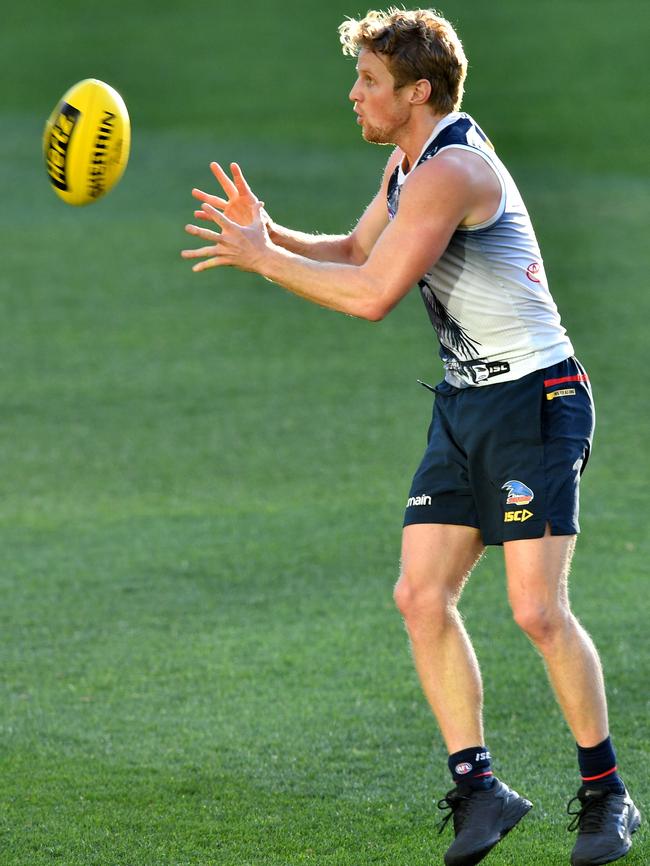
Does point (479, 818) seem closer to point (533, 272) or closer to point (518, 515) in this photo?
point (518, 515)

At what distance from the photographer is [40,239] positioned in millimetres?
16562

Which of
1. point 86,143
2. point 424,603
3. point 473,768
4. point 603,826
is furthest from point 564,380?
point 86,143

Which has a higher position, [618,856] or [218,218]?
[218,218]

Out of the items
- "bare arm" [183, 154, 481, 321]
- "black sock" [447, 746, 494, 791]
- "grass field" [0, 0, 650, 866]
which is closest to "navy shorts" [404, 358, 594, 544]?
"bare arm" [183, 154, 481, 321]

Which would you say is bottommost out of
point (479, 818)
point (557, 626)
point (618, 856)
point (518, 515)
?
point (618, 856)

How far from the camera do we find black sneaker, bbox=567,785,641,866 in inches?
173

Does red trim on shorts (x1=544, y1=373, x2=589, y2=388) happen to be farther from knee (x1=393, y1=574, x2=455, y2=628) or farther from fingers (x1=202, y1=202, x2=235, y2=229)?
fingers (x1=202, y1=202, x2=235, y2=229)

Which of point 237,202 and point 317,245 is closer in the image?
point 237,202

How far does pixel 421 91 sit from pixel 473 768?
209cm

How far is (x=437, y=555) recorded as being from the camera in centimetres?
465

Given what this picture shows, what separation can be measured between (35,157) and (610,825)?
1736 centimetres

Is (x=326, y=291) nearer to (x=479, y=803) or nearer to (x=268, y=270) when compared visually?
(x=268, y=270)

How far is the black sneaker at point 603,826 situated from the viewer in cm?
439

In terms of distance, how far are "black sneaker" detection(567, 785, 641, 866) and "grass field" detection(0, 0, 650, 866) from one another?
0.23 m
